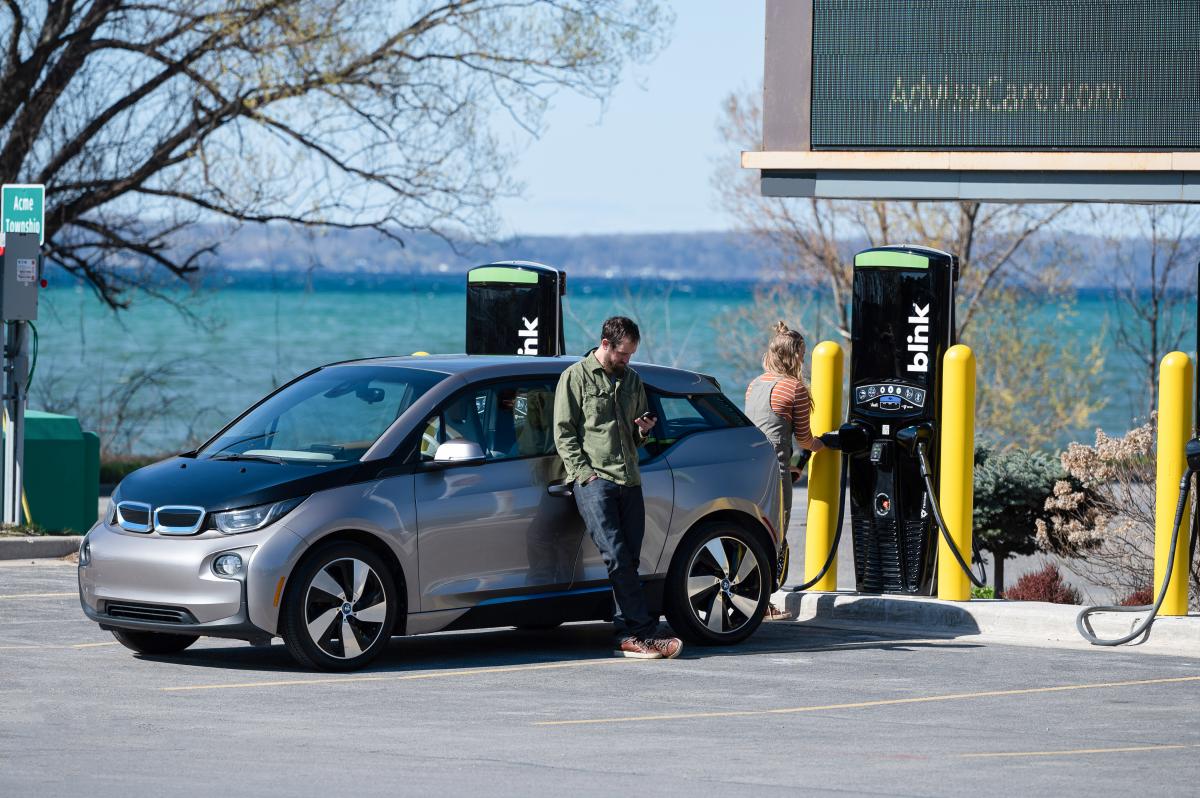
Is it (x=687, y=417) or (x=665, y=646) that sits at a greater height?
(x=687, y=417)

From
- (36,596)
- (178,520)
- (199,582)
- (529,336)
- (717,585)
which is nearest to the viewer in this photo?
(199,582)

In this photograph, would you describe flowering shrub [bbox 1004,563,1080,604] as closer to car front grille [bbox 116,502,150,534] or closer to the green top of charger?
the green top of charger

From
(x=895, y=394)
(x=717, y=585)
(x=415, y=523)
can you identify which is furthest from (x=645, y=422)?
(x=895, y=394)

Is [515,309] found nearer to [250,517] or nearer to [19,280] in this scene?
[19,280]

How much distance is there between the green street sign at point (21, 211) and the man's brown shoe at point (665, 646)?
7.44 metres

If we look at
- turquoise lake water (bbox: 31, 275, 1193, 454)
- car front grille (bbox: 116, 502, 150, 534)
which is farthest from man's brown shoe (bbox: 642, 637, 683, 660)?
turquoise lake water (bbox: 31, 275, 1193, 454)

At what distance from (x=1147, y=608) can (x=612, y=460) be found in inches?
130

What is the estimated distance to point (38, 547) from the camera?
14531mm

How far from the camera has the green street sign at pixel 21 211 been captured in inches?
590

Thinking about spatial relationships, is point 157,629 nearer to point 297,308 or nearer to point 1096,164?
point 1096,164

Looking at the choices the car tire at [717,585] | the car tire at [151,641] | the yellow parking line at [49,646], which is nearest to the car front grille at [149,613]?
the car tire at [151,641]

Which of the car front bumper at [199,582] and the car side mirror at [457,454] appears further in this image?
the car side mirror at [457,454]

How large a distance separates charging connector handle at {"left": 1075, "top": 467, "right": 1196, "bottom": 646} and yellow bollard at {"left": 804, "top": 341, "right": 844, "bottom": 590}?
5.62 feet

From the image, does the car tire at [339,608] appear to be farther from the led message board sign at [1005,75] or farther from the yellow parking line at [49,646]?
the led message board sign at [1005,75]
